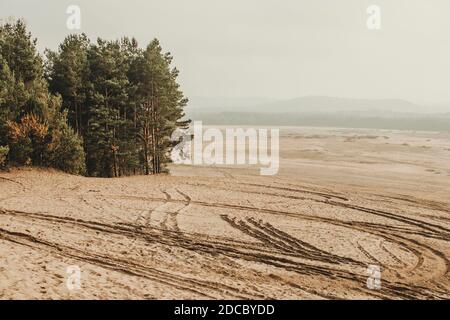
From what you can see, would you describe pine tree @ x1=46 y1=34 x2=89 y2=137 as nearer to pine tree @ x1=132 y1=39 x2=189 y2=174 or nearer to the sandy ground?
pine tree @ x1=132 y1=39 x2=189 y2=174

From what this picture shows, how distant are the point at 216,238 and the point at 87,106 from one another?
21943 millimetres

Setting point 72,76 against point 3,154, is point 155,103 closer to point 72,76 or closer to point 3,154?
point 72,76

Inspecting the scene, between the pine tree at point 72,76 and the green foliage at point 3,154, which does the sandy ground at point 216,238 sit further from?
the pine tree at point 72,76

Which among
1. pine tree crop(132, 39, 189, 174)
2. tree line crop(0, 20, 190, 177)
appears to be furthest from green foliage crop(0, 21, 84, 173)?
pine tree crop(132, 39, 189, 174)

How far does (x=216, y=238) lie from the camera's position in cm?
1711

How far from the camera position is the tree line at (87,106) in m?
28.8

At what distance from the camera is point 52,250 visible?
13.9 m

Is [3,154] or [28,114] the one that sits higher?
[28,114]

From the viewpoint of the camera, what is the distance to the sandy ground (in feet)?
38.9

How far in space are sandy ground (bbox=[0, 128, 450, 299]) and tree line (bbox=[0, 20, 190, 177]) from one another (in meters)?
2.58

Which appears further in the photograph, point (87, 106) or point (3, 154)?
point (87, 106)

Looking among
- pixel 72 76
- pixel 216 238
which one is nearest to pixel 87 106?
pixel 72 76

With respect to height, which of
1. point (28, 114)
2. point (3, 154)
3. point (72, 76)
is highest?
Result: point (72, 76)
